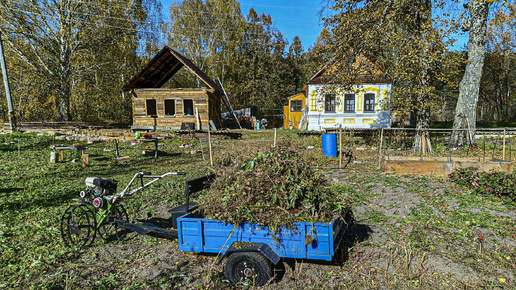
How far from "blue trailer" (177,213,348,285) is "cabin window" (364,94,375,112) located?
20.9 meters

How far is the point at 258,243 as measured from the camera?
3.67 meters

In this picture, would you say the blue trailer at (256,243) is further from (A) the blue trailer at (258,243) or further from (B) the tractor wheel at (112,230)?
(B) the tractor wheel at (112,230)

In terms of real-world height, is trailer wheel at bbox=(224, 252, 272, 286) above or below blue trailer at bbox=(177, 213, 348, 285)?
below

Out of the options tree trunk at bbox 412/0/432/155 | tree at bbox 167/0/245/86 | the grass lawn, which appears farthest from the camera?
tree at bbox 167/0/245/86

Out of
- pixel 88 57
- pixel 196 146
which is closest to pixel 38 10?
pixel 88 57

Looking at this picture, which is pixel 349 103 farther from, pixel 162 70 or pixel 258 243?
pixel 258 243

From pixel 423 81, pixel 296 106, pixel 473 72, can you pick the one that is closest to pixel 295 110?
pixel 296 106

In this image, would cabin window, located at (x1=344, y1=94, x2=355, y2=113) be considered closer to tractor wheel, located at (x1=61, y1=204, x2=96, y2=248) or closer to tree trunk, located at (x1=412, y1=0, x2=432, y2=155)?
tree trunk, located at (x1=412, y1=0, x2=432, y2=155)

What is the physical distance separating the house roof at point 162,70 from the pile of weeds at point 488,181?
59.6 ft

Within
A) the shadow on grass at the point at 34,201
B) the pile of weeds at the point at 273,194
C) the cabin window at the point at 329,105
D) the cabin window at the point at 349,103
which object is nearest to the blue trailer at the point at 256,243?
the pile of weeds at the point at 273,194

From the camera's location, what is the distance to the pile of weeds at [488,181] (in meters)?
6.82

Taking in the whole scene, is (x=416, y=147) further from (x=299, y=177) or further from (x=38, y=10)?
(x=38, y=10)

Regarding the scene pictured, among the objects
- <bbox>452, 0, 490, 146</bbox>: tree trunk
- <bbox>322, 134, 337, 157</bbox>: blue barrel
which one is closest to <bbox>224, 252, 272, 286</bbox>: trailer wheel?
<bbox>322, 134, 337, 157</bbox>: blue barrel

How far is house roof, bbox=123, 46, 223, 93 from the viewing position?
72.6ft
